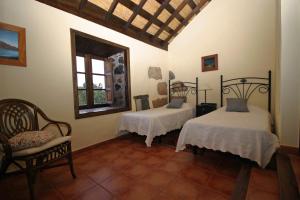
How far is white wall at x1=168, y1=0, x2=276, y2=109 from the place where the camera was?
3244 millimetres

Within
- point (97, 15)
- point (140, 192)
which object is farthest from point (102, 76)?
point (140, 192)

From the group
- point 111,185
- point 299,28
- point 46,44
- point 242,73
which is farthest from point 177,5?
point 111,185

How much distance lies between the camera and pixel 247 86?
350 centimetres

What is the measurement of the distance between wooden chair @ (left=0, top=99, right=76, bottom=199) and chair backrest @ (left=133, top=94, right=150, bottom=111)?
6.01 ft

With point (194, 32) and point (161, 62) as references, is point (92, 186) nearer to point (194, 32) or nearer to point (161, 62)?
point (161, 62)

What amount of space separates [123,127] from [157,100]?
4.77 feet

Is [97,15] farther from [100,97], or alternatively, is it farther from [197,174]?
[197,174]

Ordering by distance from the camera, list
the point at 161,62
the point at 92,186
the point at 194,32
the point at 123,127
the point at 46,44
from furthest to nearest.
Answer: the point at 161,62 → the point at 194,32 → the point at 123,127 → the point at 46,44 → the point at 92,186

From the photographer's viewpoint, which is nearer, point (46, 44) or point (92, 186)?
point (92, 186)

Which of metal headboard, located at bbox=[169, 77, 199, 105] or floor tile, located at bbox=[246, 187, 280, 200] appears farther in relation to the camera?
metal headboard, located at bbox=[169, 77, 199, 105]

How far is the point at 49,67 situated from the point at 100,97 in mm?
1720

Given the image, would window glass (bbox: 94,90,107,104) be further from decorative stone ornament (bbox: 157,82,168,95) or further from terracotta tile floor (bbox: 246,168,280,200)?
terracotta tile floor (bbox: 246,168,280,200)

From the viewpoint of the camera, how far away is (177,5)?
3.62 metres

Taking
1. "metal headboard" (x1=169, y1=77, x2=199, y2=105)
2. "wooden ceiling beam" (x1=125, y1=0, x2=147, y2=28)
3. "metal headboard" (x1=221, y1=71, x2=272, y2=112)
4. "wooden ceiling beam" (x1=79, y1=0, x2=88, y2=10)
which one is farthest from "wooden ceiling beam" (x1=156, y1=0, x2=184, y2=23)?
"metal headboard" (x1=221, y1=71, x2=272, y2=112)
